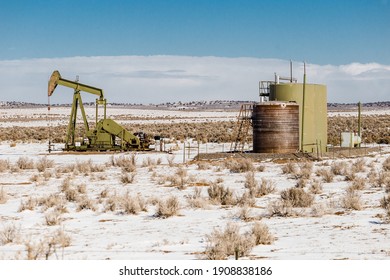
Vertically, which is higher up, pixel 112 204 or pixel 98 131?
Answer: pixel 98 131

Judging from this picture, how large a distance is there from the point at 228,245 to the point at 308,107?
20616 millimetres

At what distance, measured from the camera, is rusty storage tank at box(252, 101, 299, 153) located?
27.5 m

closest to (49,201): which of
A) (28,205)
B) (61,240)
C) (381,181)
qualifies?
(28,205)

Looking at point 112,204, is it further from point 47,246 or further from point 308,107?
point 308,107

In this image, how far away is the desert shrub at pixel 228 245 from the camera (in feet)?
29.6

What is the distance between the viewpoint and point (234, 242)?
9.40 m

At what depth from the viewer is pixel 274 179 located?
65.5ft

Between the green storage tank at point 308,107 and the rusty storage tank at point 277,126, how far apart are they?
0.94m

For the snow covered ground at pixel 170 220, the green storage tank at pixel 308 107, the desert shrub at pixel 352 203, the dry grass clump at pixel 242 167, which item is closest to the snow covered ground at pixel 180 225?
the snow covered ground at pixel 170 220

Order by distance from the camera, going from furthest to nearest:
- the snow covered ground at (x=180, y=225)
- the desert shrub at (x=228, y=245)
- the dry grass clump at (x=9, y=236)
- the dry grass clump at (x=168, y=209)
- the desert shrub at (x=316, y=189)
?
the desert shrub at (x=316, y=189) < the dry grass clump at (x=168, y=209) < the dry grass clump at (x=9, y=236) < the snow covered ground at (x=180, y=225) < the desert shrub at (x=228, y=245)

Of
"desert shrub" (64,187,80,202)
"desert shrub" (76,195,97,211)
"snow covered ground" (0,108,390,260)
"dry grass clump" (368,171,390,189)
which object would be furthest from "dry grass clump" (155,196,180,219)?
"dry grass clump" (368,171,390,189)

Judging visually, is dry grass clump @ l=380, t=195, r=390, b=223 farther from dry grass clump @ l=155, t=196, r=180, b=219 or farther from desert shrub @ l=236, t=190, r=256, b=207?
dry grass clump @ l=155, t=196, r=180, b=219

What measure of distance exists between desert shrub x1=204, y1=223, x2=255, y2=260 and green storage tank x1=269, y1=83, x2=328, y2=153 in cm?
1895

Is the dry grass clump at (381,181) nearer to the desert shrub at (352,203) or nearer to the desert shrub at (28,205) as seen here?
the desert shrub at (352,203)
